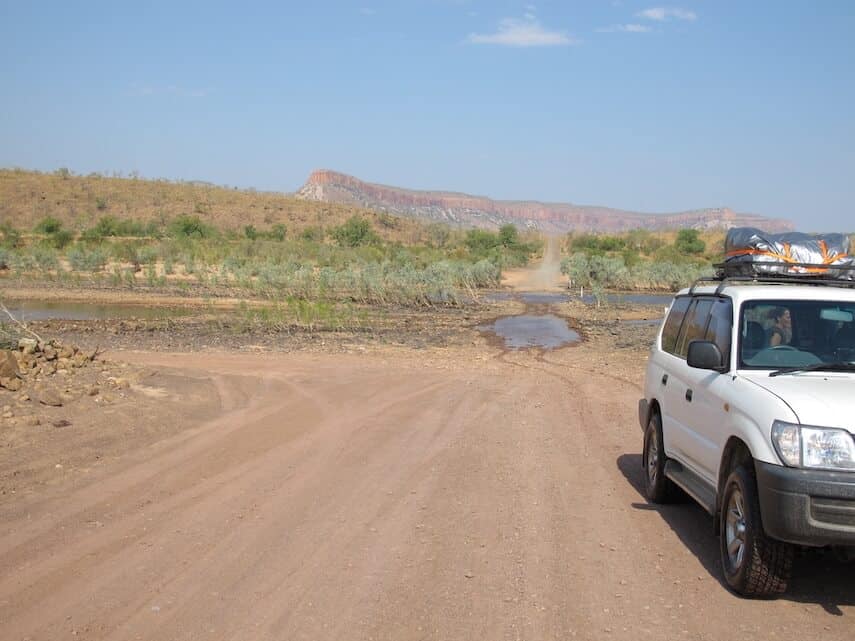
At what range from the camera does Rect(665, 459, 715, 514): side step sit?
20.9 ft

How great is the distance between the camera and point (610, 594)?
5547 mm

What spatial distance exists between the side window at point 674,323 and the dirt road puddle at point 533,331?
597 inches

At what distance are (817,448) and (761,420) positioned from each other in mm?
393

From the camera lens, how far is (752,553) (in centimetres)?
536

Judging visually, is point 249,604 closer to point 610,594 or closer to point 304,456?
point 610,594

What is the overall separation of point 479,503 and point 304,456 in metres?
2.50

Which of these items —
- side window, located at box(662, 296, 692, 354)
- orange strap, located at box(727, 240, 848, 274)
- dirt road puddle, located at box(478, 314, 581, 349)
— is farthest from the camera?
dirt road puddle, located at box(478, 314, 581, 349)

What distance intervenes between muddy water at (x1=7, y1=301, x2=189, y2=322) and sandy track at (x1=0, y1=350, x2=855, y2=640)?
70.7 feet

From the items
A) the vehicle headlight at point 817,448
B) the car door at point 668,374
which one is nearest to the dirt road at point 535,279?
the car door at point 668,374

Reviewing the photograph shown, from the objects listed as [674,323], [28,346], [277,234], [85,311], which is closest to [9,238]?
[277,234]

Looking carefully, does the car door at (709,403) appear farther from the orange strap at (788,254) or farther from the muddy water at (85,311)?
the muddy water at (85,311)

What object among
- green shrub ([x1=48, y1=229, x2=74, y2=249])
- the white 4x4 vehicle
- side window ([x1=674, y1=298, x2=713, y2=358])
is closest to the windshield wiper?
the white 4x4 vehicle

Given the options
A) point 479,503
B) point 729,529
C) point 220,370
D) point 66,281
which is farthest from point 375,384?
point 66,281

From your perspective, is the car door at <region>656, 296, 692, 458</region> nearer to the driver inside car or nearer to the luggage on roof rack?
the luggage on roof rack
